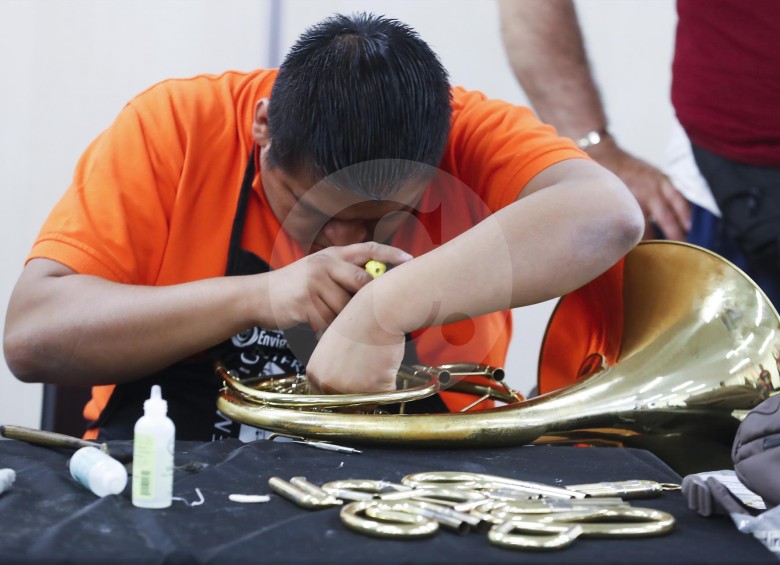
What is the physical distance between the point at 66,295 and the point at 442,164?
498mm

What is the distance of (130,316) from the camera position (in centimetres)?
99

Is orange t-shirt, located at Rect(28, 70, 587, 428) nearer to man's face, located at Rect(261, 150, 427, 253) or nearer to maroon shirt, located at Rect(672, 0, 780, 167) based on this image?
man's face, located at Rect(261, 150, 427, 253)

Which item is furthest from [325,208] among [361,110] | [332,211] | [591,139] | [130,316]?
[591,139]

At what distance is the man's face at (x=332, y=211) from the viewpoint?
3.19ft

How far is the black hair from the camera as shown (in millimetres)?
915

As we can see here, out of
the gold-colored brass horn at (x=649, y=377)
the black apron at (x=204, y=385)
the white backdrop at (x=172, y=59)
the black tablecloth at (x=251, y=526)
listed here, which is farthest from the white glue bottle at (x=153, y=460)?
the white backdrop at (x=172, y=59)

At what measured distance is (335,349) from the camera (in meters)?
0.89

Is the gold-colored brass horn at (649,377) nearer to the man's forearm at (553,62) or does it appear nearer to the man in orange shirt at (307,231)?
the man in orange shirt at (307,231)

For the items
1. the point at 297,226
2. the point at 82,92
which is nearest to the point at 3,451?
the point at 297,226

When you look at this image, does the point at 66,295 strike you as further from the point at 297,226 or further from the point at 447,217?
the point at 447,217

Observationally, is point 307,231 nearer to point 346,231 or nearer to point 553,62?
point 346,231

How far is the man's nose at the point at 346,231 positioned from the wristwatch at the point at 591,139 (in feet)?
2.10

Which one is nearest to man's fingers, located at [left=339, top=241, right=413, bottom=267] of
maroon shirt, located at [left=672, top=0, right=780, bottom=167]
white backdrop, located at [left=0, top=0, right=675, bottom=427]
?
white backdrop, located at [left=0, top=0, right=675, bottom=427]

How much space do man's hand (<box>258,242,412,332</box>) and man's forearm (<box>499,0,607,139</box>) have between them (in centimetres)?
71
